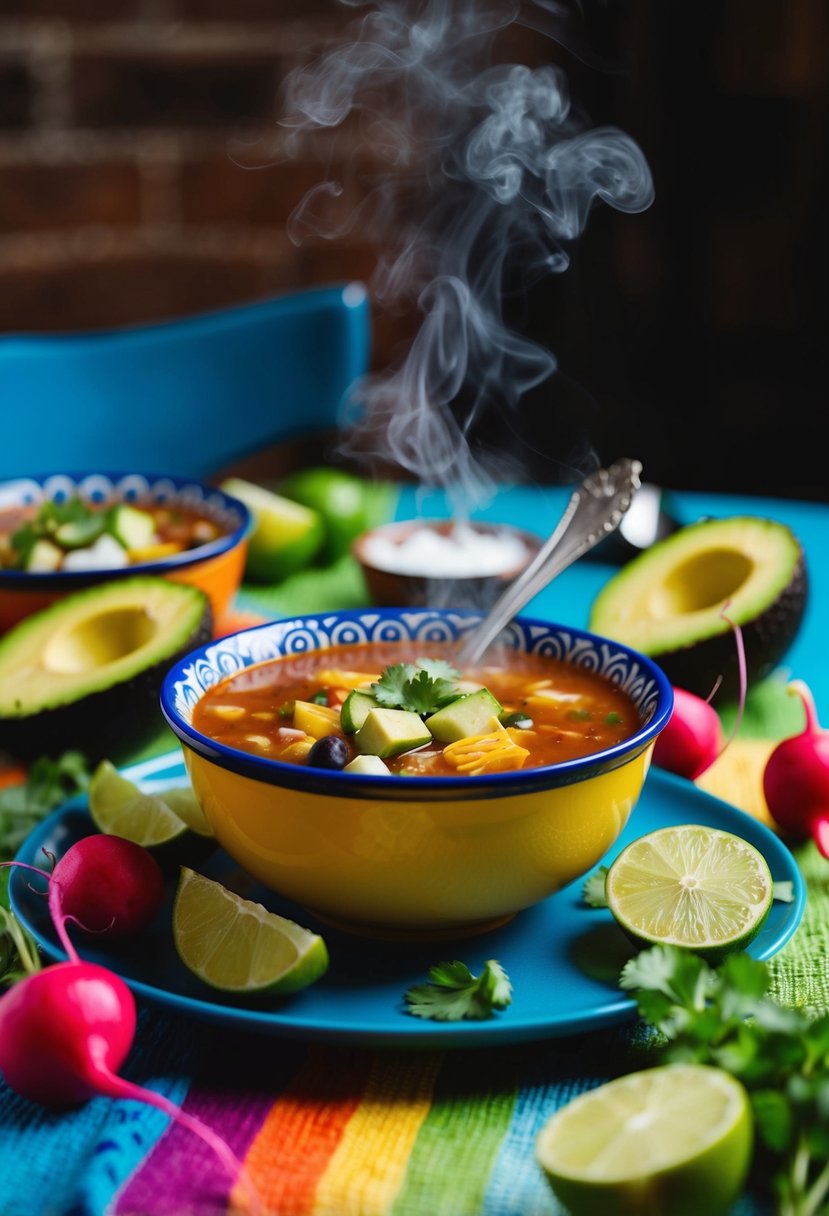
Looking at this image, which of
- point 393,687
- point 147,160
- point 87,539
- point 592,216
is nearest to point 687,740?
point 393,687

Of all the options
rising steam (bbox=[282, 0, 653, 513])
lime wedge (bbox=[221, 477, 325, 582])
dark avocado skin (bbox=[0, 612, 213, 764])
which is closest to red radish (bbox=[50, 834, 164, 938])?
dark avocado skin (bbox=[0, 612, 213, 764])

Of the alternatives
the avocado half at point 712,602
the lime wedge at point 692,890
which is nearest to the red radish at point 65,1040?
the lime wedge at point 692,890

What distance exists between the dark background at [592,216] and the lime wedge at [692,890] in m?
2.66

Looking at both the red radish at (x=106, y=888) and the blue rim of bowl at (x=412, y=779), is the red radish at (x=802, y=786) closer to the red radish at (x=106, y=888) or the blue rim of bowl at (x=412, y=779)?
the blue rim of bowl at (x=412, y=779)

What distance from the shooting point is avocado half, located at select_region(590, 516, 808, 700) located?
5.27 feet

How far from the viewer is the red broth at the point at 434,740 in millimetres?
Result: 1148

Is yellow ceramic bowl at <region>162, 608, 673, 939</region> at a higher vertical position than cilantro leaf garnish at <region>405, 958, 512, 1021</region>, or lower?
higher

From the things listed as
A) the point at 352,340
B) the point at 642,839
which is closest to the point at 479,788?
the point at 642,839

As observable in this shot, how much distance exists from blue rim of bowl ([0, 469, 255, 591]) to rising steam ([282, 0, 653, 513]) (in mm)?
417

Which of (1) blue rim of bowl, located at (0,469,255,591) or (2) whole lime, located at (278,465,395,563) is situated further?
(2) whole lime, located at (278,465,395,563)

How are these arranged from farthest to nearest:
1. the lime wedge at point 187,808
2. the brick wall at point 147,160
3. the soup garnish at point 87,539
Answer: the brick wall at point 147,160, the soup garnish at point 87,539, the lime wedge at point 187,808

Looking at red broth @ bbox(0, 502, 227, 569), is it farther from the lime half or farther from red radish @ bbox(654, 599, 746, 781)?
the lime half

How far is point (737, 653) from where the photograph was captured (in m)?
1.61

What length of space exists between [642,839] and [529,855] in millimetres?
129
